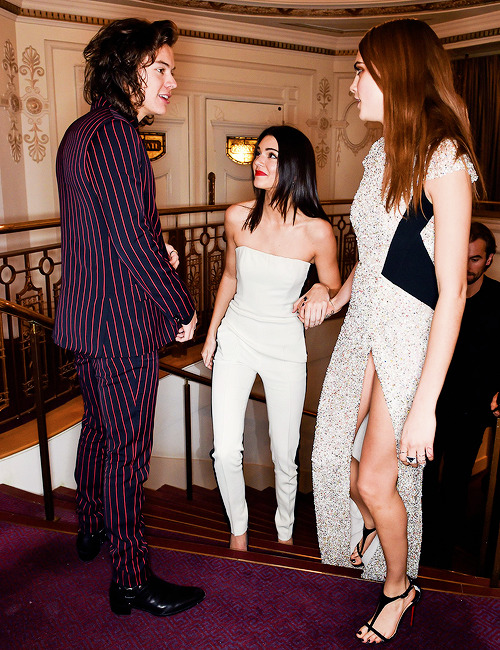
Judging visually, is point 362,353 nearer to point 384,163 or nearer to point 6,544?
point 384,163

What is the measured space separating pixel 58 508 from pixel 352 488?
1355mm

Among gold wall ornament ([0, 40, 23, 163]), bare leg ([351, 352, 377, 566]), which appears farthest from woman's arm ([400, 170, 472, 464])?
gold wall ornament ([0, 40, 23, 163])

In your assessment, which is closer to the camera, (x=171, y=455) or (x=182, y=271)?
(x=171, y=455)

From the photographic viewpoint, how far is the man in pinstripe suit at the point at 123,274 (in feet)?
5.31

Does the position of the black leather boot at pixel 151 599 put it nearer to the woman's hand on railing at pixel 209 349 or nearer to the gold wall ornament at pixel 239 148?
the woman's hand on railing at pixel 209 349

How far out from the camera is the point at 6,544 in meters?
2.21

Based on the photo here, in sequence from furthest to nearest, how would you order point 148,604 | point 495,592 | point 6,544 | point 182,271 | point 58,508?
point 182,271
point 58,508
point 6,544
point 495,592
point 148,604

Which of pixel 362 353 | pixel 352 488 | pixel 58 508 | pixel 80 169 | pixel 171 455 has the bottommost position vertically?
pixel 171 455

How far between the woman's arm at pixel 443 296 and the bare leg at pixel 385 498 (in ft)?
0.40

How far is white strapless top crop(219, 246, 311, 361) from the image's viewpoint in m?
2.32

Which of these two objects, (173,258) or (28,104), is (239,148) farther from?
(173,258)

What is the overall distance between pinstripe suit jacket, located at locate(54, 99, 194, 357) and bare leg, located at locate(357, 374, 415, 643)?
2.07 feet

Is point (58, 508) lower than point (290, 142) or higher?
lower

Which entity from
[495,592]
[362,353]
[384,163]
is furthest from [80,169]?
[495,592]
